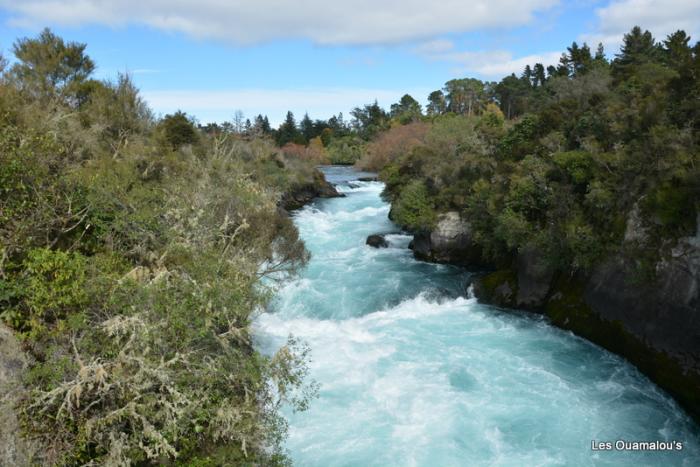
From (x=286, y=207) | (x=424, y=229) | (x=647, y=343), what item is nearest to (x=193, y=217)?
(x=647, y=343)

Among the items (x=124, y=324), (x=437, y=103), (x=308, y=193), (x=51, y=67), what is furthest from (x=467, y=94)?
(x=124, y=324)

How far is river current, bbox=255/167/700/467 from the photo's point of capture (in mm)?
12703

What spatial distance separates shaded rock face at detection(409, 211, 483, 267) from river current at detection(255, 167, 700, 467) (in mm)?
2654

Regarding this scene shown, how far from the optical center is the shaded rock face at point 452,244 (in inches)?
1078

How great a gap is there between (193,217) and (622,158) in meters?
Result: 16.6

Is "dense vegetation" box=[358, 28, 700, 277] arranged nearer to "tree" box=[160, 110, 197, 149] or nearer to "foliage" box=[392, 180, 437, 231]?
"foliage" box=[392, 180, 437, 231]

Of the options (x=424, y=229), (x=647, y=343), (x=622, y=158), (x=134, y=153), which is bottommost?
(x=647, y=343)

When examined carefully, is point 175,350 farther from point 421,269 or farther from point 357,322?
point 421,269

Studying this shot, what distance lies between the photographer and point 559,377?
16109 mm

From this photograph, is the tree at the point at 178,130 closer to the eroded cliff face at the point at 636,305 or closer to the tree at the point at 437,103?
the eroded cliff face at the point at 636,305

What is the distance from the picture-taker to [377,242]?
32688 mm

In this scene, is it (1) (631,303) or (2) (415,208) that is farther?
(2) (415,208)

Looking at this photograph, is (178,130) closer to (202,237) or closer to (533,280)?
(202,237)

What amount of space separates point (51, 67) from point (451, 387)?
31.1m
